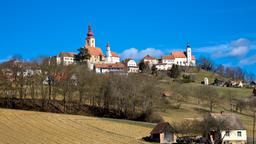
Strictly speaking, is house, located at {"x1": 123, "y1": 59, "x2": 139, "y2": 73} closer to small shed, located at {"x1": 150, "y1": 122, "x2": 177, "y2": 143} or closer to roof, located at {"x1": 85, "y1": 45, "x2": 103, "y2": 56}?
roof, located at {"x1": 85, "y1": 45, "x2": 103, "y2": 56}

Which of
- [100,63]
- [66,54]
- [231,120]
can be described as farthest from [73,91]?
[100,63]

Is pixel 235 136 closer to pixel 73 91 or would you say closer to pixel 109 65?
pixel 73 91

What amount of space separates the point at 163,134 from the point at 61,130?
46.5ft

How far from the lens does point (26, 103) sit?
9281cm

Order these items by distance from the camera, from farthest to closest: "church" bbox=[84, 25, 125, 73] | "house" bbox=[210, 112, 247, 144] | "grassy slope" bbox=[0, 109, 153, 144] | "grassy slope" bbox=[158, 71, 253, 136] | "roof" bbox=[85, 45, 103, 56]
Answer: "roof" bbox=[85, 45, 103, 56] < "church" bbox=[84, 25, 125, 73] < "grassy slope" bbox=[158, 71, 253, 136] < "house" bbox=[210, 112, 247, 144] < "grassy slope" bbox=[0, 109, 153, 144]

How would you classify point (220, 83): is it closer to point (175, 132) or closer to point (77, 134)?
point (175, 132)

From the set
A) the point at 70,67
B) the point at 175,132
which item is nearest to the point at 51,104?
the point at 70,67

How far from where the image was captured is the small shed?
62.7 metres

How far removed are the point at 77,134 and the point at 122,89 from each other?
38.2 metres

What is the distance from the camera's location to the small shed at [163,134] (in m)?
62.7

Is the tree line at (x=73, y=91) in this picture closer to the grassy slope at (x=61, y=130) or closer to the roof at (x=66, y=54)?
the grassy slope at (x=61, y=130)

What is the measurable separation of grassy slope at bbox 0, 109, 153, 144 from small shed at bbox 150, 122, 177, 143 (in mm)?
1900

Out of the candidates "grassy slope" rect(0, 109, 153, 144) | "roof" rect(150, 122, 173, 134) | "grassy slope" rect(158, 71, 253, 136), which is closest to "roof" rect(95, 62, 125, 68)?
"grassy slope" rect(158, 71, 253, 136)

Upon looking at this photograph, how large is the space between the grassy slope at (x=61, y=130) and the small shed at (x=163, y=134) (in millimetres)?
1900
